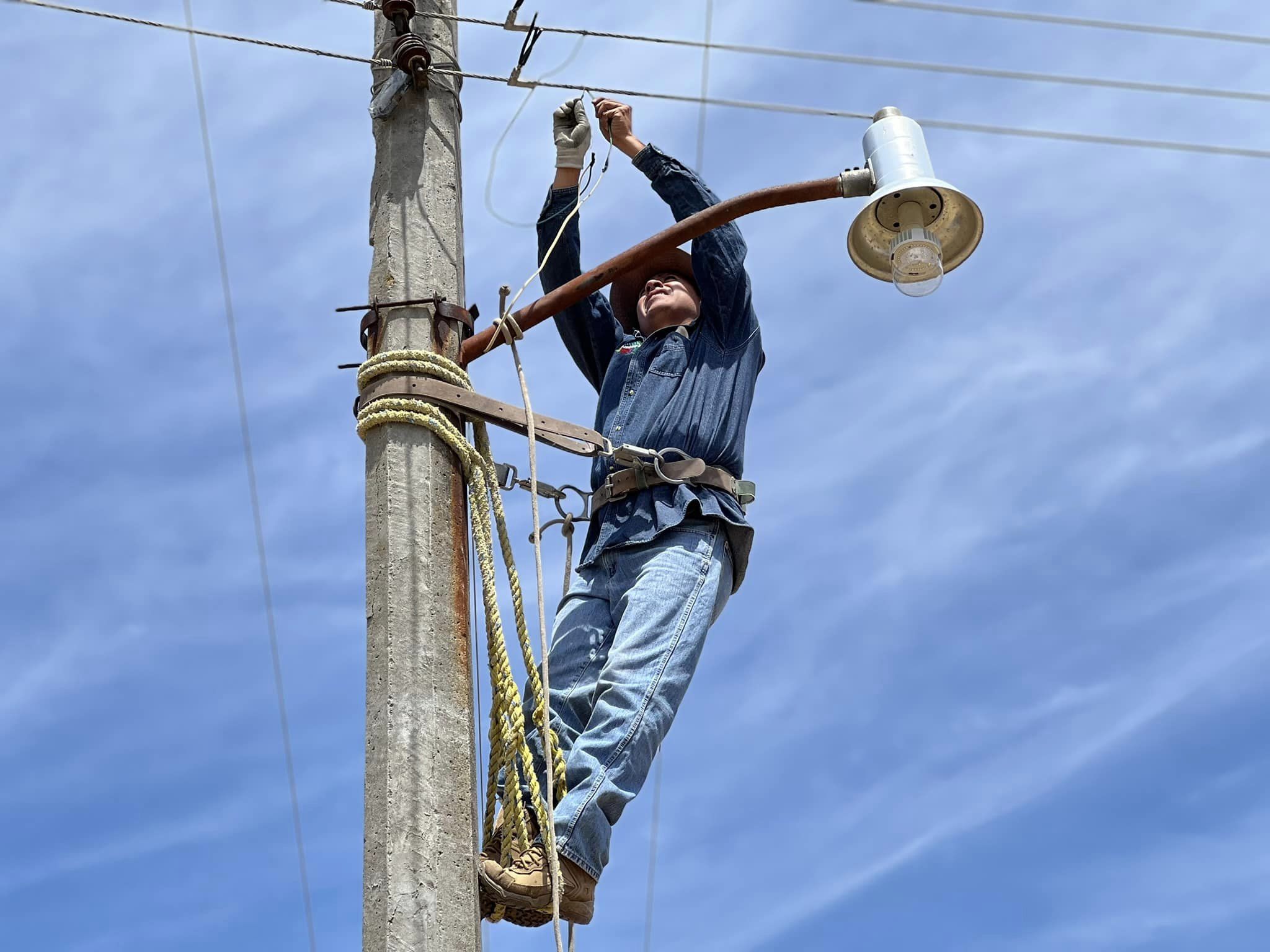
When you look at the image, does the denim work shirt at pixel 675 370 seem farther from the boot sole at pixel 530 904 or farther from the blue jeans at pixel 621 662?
the boot sole at pixel 530 904

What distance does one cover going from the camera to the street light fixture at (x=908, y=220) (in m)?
4.88

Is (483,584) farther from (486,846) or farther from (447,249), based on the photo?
(447,249)

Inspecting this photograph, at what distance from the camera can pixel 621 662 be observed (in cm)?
476

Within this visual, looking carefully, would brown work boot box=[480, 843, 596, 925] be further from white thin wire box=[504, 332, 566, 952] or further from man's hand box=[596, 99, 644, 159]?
man's hand box=[596, 99, 644, 159]

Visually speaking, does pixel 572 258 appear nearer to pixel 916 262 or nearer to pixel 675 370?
pixel 675 370

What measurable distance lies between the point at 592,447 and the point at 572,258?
1033 mm

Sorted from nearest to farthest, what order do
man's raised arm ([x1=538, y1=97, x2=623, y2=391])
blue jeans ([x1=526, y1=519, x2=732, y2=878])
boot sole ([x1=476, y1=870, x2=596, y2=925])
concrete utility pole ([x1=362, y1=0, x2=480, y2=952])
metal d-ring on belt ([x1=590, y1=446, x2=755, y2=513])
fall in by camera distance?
concrete utility pole ([x1=362, y1=0, x2=480, y2=952]), boot sole ([x1=476, y1=870, x2=596, y2=925]), blue jeans ([x1=526, y1=519, x2=732, y2=878]), metal d-ring on belt ([x1=590, y1=446, x2=755, y2=513]), man's raised arm ([x1=538, y1=97, x2=623, y2=391])

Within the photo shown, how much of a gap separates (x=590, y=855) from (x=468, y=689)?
1.78 feet

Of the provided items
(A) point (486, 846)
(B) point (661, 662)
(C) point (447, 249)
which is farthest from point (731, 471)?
(A) point (486, 846)

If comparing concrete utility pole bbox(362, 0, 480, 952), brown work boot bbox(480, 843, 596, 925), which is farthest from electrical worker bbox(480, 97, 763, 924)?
concrete utility pole bbox(362, 0, 480, 952)

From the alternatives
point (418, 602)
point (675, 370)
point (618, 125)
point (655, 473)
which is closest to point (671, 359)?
point (675, 370)

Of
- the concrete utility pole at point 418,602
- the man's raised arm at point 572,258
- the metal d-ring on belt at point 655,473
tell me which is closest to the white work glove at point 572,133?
the man's raised arm at point 572,258

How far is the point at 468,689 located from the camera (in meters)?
4.31

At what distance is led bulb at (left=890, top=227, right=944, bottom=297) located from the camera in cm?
490
